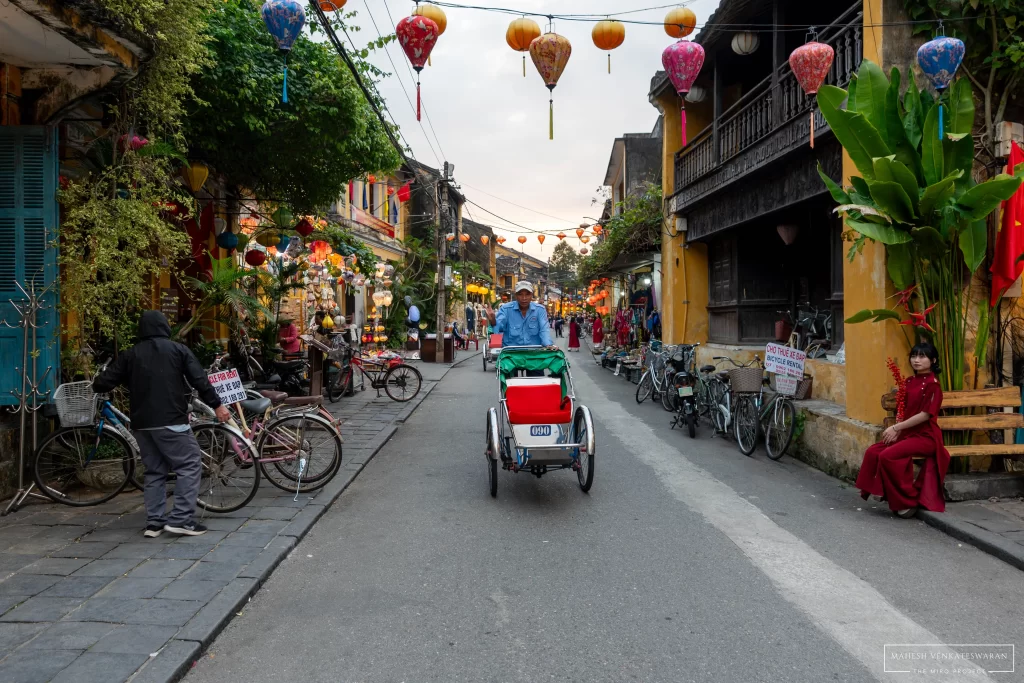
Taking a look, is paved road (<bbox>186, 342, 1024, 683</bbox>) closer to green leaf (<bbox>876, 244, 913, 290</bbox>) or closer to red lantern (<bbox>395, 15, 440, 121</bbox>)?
green leaf (<bbox>876, 244, 913, 290</bbox>)

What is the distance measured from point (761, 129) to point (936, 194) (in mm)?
5434

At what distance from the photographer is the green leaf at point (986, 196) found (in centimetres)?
621

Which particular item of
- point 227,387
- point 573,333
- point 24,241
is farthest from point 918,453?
point 573,333

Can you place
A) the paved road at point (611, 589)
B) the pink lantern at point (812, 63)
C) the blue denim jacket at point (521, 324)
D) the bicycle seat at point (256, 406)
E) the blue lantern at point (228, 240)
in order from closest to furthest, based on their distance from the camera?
the paved road at point (611, 589) → the bicycle seat at point (256, 406) → the pink lantern at point (812, 63) → the blue denim jacket at point (521, 324) → the blue lantern at point (228, 240)

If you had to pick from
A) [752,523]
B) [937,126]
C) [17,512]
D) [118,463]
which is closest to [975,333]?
[937,126]

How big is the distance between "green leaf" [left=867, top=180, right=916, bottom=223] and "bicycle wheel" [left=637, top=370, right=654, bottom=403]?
851 centimetres

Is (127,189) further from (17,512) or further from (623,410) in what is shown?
(623,410)

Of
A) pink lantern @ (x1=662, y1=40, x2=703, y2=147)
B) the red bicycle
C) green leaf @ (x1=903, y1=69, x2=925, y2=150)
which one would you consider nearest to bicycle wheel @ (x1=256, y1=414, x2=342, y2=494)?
pink lantern @ (x1=662, y1=40, x2=703, y2=147)

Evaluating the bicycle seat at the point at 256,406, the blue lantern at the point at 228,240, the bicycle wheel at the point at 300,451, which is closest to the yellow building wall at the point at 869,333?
the bicycle wheel at the point at 300,451

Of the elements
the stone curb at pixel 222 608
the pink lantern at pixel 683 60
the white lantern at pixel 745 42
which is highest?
the white lantern at pixel 745 42

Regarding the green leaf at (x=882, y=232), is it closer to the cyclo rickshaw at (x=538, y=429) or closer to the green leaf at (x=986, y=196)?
the green leaf at (x=986, y=196)

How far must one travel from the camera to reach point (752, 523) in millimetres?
6180

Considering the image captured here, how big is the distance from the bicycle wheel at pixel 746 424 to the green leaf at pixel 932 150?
367cm

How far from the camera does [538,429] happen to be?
6.77 m
